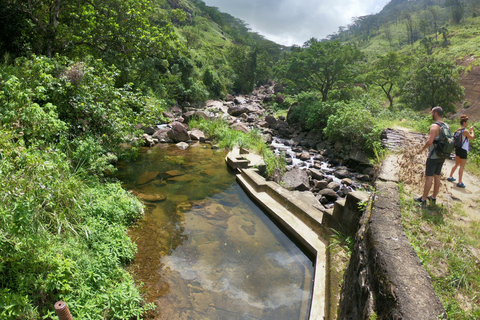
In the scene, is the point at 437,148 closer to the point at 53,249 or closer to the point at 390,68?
the point at 53,249

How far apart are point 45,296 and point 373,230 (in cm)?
387

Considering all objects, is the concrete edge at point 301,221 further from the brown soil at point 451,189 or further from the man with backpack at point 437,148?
the brown soil at point 451,189

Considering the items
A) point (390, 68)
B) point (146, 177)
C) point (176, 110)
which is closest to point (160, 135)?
point (146, 177)

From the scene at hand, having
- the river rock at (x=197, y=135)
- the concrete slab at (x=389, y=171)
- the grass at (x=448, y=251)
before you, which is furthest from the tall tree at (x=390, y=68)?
the grass at (x=448, y=251)

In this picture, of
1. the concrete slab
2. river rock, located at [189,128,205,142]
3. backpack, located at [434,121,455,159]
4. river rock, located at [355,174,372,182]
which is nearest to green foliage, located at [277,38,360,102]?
river rock, located at [355,174,372,182]

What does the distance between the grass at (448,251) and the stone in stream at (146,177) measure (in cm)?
686

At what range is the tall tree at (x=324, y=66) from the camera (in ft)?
66.4

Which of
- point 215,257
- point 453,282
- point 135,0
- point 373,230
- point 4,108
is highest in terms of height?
point 135,0

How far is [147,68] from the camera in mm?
18141

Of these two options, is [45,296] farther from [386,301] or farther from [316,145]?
[316,145]

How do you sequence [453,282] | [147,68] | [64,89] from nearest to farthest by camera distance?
1. [453,282]
2. [64,89]
3. [147,68]

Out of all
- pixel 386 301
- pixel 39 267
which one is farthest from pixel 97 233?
pixel 386 301

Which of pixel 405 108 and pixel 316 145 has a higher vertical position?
pixel 405 108

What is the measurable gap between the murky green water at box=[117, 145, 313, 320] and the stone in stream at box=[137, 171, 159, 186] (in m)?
0.12
